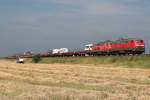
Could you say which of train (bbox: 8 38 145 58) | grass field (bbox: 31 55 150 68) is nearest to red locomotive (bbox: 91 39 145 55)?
train (bbox: 8 38 145 58)

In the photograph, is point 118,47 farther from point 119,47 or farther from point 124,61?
point 124,61

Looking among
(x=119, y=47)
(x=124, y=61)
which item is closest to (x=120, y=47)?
(x=119, y=47)

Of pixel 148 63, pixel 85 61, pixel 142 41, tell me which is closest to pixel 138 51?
pixel 142 41

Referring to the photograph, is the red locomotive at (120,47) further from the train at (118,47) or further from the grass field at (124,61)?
the grass field at (124,61)

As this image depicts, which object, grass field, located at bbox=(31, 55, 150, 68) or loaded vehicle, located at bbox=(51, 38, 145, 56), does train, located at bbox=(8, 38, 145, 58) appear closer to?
loaded vehicle, located at bbox=(51, 38, 145, 56)

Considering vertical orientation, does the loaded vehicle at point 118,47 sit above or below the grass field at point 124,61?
above

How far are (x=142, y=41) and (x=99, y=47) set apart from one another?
1399 centimetres

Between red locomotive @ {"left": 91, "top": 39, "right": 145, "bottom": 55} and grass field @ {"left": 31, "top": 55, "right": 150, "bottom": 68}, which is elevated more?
red locomotive @ {"left": 91, "top": 39, "right": 145, "bottom": 55}

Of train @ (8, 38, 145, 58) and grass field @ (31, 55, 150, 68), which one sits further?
train @ (8, 38, 145, 58)

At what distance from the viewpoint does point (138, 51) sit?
7938 cm

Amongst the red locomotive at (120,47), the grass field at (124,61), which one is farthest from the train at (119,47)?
the grass field at (124,61)

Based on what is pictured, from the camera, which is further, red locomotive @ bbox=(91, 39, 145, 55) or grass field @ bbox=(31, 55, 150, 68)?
red locomotive @ bbox=(91, 39, 145, 55)

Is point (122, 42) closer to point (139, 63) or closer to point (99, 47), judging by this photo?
point (99, 47)

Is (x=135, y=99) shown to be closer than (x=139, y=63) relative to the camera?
Yes
